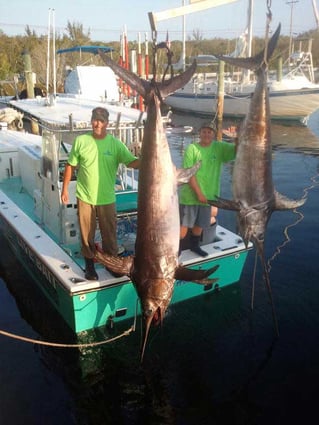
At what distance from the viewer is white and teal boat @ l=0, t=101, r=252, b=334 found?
439 cm

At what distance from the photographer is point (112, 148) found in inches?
161

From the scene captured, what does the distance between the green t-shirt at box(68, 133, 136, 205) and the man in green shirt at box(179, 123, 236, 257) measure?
683mm

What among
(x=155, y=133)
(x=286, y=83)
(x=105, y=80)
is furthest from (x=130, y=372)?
(x=286, y=83)

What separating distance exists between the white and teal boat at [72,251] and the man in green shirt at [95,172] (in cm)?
45

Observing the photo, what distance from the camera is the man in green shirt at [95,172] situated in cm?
400

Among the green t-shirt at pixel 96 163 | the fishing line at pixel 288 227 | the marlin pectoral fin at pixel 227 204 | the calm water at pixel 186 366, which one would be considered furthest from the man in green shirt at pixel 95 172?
the fishing line at pixel 288 227

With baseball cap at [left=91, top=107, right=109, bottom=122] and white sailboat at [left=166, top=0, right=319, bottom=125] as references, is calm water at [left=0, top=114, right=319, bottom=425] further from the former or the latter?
white sailboat at [left=166, top=0, right=319, bottom=125]

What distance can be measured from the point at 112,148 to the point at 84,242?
38.9 inches

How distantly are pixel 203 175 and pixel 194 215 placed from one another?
0.49 m

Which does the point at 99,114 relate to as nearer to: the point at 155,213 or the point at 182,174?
the point at 182,174

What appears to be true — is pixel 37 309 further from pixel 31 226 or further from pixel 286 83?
pixel 286 83

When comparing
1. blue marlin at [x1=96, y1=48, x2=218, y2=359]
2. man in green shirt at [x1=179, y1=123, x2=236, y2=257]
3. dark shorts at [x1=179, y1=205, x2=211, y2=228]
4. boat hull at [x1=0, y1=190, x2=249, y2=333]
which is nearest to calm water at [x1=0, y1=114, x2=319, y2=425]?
boat hull at [x1=0, y1=190, x2=249, y2=333]

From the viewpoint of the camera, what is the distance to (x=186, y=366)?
A: 4203 millimetres

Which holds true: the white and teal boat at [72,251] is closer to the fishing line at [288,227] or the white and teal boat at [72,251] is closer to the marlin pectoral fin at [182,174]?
the fishing line at [288,227]
